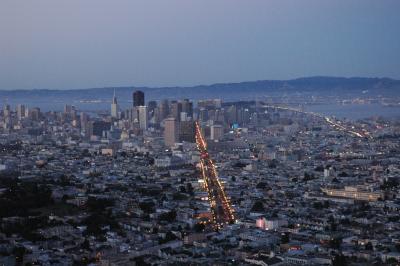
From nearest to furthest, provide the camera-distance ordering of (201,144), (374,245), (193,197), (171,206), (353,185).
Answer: (374,245), (171,206), (193,197), (353,185), (201,144)

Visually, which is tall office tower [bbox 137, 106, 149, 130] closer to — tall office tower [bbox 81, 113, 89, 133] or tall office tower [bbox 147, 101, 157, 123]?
tall office tower [bbox 147, 101, 157, 123]

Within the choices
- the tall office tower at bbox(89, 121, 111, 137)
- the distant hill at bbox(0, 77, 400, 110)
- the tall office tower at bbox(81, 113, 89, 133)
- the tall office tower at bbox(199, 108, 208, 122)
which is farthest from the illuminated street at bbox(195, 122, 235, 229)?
the distant hill at bbox(0, 77, 400, 110)

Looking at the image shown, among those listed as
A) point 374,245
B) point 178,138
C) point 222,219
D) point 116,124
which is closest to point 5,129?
point 116,124

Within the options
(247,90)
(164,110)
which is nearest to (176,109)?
(164,110)

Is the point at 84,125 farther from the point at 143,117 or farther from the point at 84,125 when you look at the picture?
the point at 143,117

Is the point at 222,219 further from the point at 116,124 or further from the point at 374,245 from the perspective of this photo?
the point at 116,124

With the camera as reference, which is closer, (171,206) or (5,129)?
(171,206)
